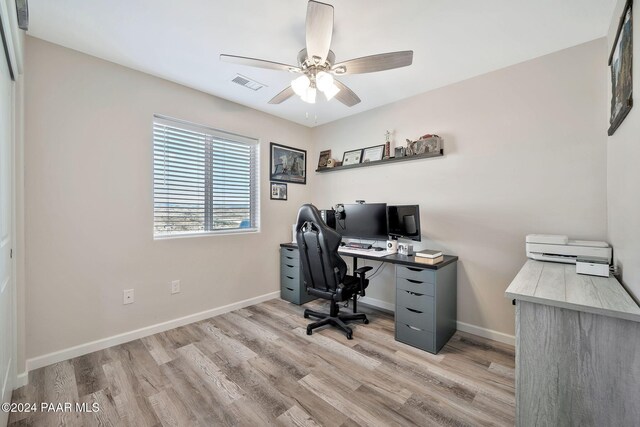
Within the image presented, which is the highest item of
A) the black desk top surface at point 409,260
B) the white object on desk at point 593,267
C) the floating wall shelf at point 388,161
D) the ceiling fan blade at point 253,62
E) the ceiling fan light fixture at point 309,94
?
the ceiling fan blade at point 253,62

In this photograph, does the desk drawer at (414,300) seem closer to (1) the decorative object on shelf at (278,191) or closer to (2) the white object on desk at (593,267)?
(2) the white object on desk at (593,267)

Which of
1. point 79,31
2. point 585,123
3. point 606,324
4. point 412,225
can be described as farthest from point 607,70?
point 79,31

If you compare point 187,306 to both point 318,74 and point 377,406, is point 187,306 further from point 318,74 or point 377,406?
point 318,74

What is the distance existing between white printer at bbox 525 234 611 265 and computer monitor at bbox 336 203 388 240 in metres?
1.29

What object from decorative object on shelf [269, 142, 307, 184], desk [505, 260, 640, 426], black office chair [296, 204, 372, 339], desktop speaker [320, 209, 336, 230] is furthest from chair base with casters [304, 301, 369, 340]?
decorative object on shelf [269, 142, 307, 184]

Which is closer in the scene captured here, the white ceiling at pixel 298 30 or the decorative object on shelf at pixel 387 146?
the white ceiling at pixel 298 30

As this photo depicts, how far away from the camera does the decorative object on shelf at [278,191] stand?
351 centimetres

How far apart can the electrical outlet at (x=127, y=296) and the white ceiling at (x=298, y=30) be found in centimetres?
200

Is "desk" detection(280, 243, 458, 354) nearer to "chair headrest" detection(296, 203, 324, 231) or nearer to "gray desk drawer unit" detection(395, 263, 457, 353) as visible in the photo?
"gray desk drawer unit" detection(395, 263, 457, 353)

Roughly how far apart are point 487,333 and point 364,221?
1.58 meters

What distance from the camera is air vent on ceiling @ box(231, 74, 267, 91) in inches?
98.6

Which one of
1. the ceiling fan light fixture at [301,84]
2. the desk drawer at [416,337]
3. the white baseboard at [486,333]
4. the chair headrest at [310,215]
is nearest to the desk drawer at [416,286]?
the desk drawer at [416,337]

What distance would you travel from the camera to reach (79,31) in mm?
1862

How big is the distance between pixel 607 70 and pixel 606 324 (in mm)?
1965
